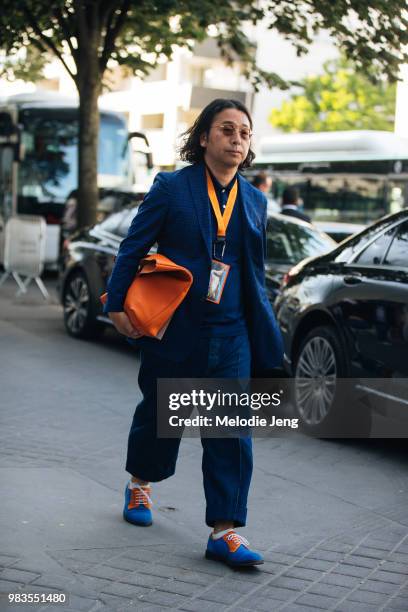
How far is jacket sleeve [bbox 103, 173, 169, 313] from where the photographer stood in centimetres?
455

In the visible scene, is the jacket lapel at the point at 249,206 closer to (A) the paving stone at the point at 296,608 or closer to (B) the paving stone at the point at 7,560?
(A) the paving stone at the point at 296,608

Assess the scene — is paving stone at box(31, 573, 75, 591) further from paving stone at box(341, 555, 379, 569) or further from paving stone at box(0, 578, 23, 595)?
paving stone at box(341, 555, 379, 569)

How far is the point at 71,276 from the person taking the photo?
483 inches

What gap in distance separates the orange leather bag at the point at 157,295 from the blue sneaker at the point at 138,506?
0.89 meters

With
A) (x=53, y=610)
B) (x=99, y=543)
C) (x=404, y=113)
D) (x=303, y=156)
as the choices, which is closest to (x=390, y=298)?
(x=99, y=543)

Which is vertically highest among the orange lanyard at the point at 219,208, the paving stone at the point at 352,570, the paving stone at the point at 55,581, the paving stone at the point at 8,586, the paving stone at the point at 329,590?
the orange lanyard at the point at 219,208

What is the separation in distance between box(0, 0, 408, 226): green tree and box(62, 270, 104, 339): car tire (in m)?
4.25

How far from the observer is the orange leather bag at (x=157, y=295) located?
176 inches

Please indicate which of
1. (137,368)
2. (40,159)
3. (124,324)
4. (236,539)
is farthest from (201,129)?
(40,159)

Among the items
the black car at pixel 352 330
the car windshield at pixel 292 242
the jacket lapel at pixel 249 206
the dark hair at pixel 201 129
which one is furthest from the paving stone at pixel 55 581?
the car windshield at pixel 292 242

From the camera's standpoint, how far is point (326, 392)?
7434 mm

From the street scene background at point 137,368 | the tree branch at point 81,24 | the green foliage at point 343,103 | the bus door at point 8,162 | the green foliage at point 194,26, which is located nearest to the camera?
the street scene background at point 137,368

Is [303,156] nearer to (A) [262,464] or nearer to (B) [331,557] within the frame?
(A) [262,464]

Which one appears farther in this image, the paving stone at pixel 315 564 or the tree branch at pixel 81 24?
the tree branch at pixel 81 24
